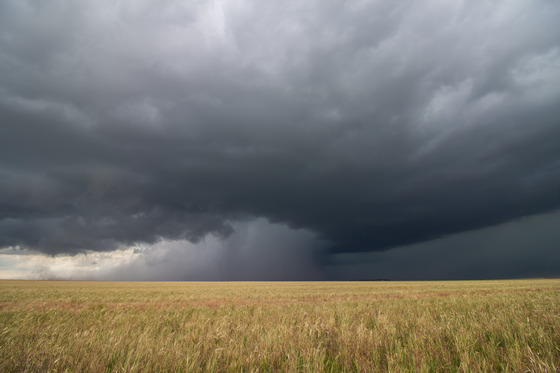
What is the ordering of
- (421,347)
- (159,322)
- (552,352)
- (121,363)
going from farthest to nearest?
(159,322)
(421,347)
(552,352)
(121,363)

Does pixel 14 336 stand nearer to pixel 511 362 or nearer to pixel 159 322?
pixel 159 322

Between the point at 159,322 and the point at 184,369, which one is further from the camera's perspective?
the point at 159,322

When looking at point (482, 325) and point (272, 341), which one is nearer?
point (272, 341)

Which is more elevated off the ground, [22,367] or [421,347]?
[22,367]

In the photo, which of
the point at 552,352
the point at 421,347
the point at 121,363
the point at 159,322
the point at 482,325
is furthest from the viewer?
the point at 159,322

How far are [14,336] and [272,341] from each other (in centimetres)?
651

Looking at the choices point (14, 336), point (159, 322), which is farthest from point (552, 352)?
point (14, 336)

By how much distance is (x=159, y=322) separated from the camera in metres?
9.61

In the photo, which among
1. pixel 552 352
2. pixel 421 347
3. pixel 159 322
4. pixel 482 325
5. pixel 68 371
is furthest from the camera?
pixel 159 322

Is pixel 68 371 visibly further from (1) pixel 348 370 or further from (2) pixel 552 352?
(2) pixel 552 352

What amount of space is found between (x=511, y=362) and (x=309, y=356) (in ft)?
11.9

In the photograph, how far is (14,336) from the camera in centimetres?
686

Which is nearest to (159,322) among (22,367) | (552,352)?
(22,367)

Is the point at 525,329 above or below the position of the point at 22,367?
below
